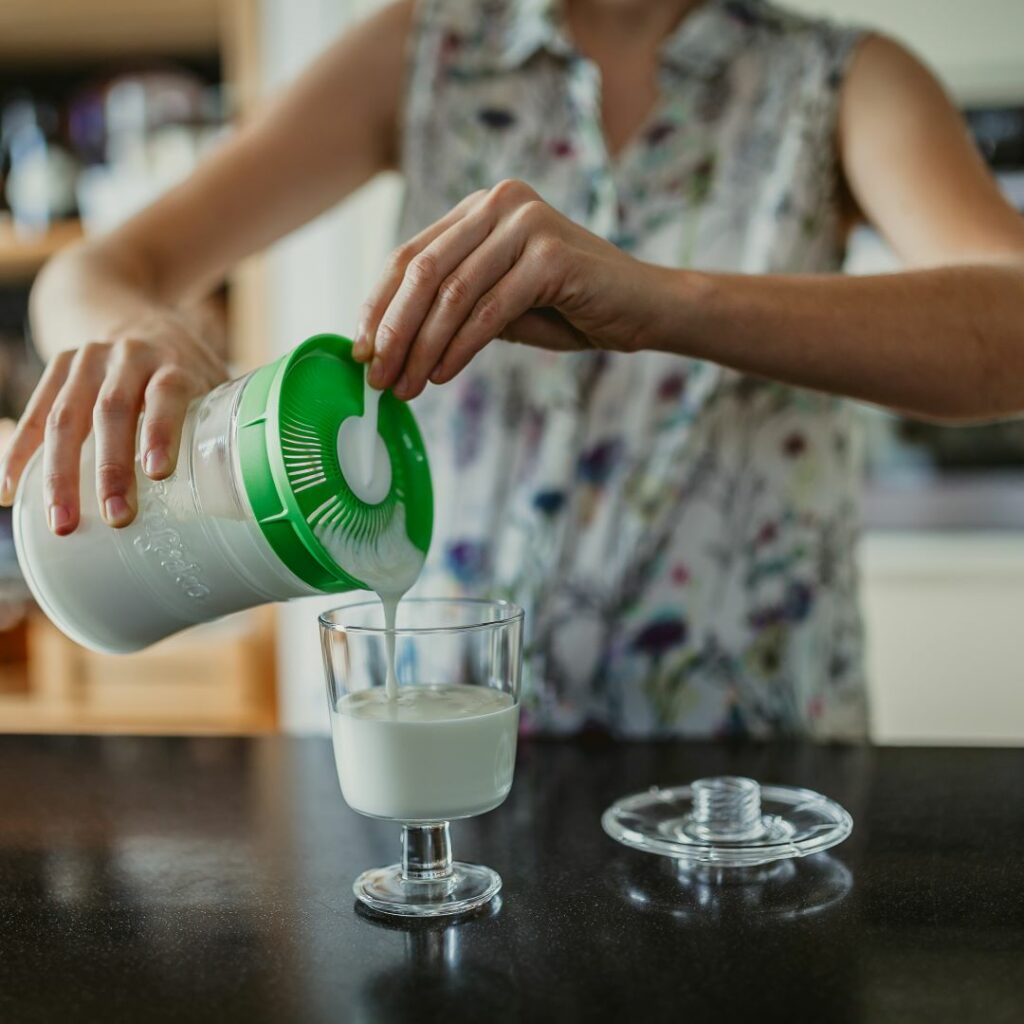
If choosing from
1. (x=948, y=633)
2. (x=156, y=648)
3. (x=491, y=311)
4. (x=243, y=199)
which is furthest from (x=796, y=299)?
(x=156, y=648)

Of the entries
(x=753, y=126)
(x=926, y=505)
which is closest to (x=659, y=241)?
(x=753, y=126)

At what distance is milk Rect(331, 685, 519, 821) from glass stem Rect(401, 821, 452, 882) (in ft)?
0.06

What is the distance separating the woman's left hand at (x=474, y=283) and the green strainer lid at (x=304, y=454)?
0.03 m

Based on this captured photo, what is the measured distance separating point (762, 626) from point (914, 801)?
35 centimetres

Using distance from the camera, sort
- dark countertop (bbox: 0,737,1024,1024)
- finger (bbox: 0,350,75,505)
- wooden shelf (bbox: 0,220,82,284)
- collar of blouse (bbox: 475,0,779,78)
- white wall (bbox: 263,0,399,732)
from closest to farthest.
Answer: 1. dark countertop (bbox: 0,737,1024,1024)
2. finger (bbox: 0,350,75,505)
3. collar of blouse (bbox: 475,0,779,78)
4. white wall (bbox: 263,0,399,732)
5. wooden shelf (bbox: 0,220,82,284)

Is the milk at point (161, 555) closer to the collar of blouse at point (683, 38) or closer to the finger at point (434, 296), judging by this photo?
the finger at point (434, 296)

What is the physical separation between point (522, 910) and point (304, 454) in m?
0.28

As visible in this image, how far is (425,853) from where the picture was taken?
0.77 m

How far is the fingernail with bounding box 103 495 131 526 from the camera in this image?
2.50 ft

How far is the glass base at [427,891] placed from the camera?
725mm

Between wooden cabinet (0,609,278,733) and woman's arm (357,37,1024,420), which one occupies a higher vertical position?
woman's arm (357,37,1024,420)

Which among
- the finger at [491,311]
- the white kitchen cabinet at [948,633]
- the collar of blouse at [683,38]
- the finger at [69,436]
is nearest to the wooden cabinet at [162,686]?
the white kitchen cabinet at [948,633]

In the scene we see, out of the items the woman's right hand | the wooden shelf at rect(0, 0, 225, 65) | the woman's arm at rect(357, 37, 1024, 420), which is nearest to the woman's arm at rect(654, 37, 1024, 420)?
the woman's arm at rect(357, 37, 1024, 420)

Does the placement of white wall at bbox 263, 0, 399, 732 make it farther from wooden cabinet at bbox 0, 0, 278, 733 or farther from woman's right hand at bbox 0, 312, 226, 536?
woman's right hand at bbox 0, 312, 226, 536
